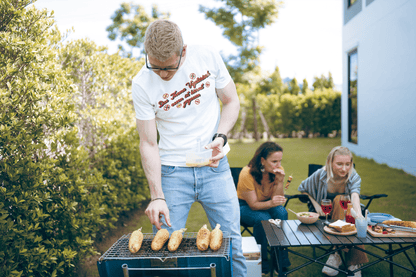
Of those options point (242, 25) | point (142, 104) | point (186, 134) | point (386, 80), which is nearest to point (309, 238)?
point (186, 134)

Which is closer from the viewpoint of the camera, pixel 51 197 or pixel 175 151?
pixel 175 151

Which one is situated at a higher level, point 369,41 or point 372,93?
point 369,41

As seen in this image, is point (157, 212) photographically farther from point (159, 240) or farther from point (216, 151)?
point (216, 151)

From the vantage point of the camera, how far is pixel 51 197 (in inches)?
104

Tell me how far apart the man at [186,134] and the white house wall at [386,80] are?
7.06m

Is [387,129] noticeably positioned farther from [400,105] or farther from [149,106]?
[149,106]

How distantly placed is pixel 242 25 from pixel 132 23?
579 cm

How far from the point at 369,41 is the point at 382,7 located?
116 cm

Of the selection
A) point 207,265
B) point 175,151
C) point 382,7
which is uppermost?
point 382,7

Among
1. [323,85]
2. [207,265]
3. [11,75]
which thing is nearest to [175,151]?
[207,265]

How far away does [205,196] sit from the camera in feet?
6.73

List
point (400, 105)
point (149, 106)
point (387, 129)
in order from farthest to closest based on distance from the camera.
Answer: point (387, 129)
point (400, 105)
point (149, 106)

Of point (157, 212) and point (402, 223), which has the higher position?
point (157, 212)

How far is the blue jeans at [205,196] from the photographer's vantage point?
6.65 ft
